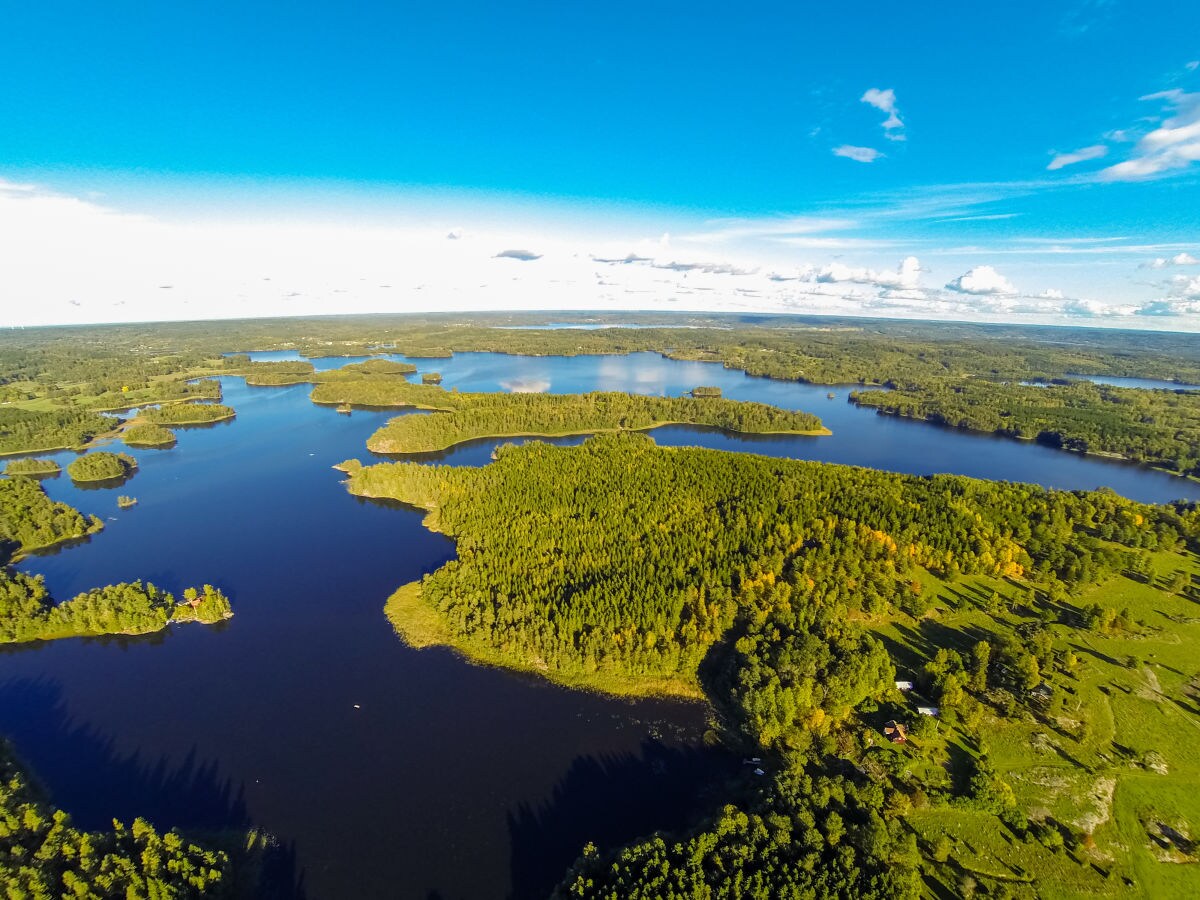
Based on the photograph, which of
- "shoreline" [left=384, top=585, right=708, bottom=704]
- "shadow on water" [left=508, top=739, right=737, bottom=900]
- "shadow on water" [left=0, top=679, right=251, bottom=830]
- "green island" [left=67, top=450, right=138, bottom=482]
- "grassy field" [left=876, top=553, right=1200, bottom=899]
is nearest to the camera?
"grassy field" [left=876, top=553, right=1200, bottom=899]

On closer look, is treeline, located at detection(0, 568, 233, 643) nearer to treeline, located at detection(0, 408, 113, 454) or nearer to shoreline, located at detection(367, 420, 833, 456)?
shoreline, located at detection(367, 420, 833, 456)

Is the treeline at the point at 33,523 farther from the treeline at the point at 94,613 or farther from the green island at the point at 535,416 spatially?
the green island at the point at 535,416

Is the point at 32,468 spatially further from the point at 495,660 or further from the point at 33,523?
the point at 495,660

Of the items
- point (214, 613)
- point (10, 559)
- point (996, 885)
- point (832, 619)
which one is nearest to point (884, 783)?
point (996, 885)

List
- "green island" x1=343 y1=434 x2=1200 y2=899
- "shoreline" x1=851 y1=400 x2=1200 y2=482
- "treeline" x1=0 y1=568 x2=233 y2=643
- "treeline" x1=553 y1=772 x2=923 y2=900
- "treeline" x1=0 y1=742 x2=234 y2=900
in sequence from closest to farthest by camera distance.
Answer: "treeline" x1=0 y1=742 x2=234 y2=900 → "treeline" x1=553 y1=772 x2=923 y2=900 → "green island" x1=343 y1=434 x2=1200 y2=899 → "treeline" x1=0 y1=568 x2=233 y2=643 → "shoreline" x1=851 y1=400 x2=1200 y2=482

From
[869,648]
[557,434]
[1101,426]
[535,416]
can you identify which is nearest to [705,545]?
[869,648]

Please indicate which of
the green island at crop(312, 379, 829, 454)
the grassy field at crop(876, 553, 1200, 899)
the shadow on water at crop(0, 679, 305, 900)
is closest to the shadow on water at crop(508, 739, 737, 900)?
the shadow on water at crop(0, 679, 305, 900)

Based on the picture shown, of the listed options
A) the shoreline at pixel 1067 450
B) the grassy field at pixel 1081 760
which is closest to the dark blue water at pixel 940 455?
the shoreline at pixel 1067 450

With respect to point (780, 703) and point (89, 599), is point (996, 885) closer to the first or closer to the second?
point (780, 703)
